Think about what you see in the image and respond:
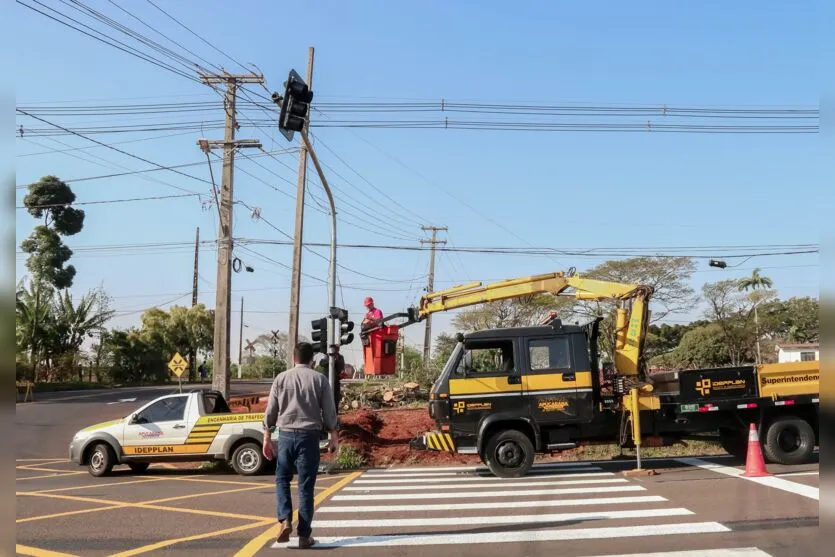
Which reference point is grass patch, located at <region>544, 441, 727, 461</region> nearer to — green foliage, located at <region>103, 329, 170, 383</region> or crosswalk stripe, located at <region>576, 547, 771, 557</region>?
crosswalk stripe, located at <region>576, 547, 771, 557</region>

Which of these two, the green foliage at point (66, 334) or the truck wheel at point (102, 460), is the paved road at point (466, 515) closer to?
the truck wheel at point (102, 460)

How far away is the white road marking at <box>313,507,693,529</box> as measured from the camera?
8328 millimetres

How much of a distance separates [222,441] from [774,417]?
10.1 m

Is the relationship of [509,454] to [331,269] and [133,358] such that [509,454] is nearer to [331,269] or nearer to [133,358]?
[331,269]

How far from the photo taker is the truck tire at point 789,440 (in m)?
12.4

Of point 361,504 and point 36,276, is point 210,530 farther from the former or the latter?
point 36,276

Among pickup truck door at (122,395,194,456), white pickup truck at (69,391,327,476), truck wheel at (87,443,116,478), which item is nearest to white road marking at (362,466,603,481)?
white pickup truck at (69,391,327,476)

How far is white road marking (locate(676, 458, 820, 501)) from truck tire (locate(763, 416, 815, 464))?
31.3 inches

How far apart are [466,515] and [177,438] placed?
7.54m

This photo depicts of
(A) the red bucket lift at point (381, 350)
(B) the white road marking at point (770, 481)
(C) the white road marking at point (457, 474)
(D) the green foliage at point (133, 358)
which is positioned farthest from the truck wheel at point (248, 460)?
(D) the green foliage at point (133, 358)

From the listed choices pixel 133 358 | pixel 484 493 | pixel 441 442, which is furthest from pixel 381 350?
pixel 133 358

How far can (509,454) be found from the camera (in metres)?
12.6

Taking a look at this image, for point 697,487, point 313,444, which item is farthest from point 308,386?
point 697,487

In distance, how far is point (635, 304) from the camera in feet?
45.2
